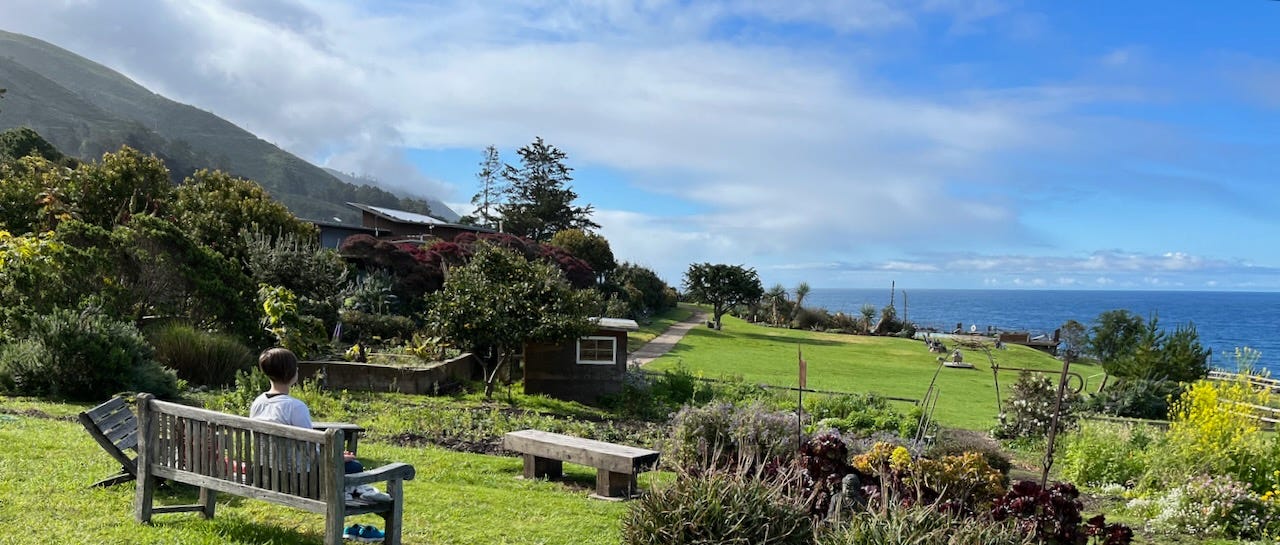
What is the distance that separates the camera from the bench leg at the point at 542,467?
29.1 ft

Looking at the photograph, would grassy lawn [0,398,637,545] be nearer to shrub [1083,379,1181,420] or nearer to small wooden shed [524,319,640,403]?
small wooden shed [524,319,640,403]

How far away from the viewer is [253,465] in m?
5.23

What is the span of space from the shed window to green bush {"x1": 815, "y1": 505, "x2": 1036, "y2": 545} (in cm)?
1339

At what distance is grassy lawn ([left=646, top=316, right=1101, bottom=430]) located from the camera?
861 inches

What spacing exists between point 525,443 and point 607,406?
932 cm

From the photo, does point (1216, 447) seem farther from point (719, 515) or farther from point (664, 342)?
point (664, 342)

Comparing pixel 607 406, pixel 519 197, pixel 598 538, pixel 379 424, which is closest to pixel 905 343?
pixel 607 406

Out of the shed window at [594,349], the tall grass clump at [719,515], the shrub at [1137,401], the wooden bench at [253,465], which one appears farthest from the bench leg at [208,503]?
the shrub at [1137,401]

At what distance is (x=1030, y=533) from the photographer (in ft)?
17.1

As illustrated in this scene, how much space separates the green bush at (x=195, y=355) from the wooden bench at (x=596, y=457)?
8232 millimetres

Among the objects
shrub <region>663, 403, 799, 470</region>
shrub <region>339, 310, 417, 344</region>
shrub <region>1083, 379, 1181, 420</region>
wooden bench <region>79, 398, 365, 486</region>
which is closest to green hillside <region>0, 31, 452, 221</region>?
shrub <region>339, 310, 417, 344</region>

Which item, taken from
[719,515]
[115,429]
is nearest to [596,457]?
[719,515]

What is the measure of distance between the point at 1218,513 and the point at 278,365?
824 cm

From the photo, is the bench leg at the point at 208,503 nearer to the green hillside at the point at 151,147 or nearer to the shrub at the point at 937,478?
the shrub at the point at 937,478
